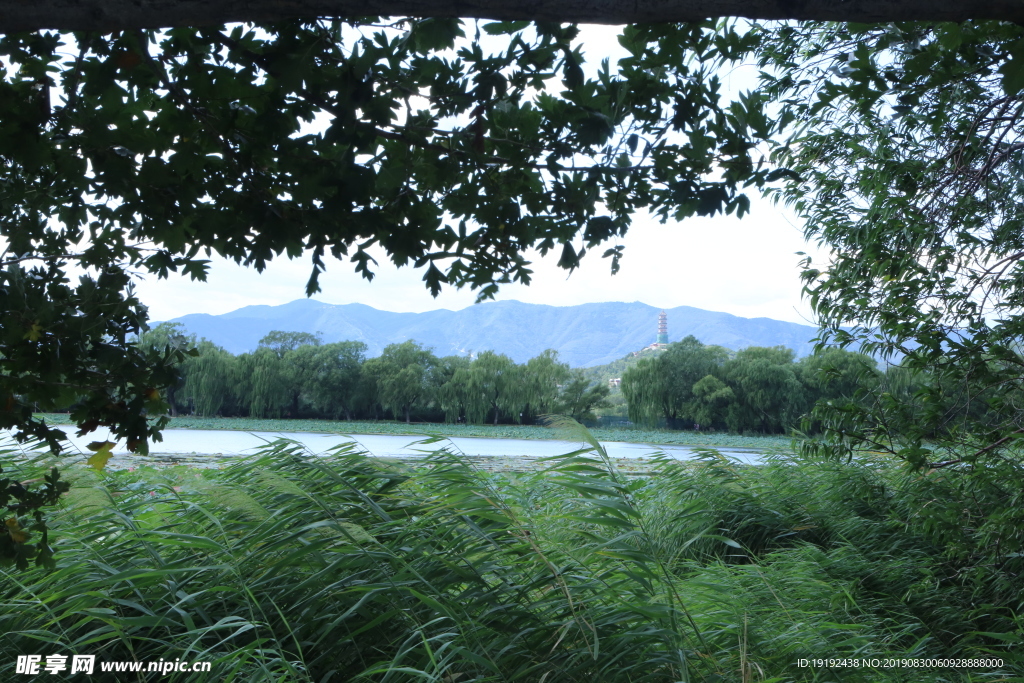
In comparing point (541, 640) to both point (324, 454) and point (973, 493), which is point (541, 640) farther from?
point (973, 493)

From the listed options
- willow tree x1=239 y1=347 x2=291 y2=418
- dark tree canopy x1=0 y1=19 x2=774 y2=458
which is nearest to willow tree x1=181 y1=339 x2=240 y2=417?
willow tree x1=239 y1=347 x2=291 y2=418

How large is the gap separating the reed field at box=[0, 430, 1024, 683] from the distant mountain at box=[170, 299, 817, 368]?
4.35 metres

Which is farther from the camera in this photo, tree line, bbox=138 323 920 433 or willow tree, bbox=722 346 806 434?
willow tree, bbox=722 346 806 434

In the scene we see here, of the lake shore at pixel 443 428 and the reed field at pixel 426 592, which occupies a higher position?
the lake shore at pixel 443 428

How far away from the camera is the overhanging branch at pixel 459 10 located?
3.48 feet

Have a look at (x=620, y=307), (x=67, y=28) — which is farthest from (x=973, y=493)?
(x=620, y=307)

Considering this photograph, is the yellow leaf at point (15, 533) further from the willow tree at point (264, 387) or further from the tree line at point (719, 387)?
the tree line at point (719, 387)

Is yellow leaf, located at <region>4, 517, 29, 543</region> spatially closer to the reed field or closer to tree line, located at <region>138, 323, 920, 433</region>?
the reed field

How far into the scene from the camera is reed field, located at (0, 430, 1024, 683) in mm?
1722

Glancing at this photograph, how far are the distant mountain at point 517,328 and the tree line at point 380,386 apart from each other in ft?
0.84

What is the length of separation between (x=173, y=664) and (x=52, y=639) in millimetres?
387

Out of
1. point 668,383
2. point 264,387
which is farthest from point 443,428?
point 668,383

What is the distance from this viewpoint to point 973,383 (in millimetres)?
2953

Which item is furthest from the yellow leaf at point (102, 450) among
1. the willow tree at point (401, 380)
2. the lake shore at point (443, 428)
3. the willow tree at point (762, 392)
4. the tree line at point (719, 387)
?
the tree line at point (719, 387)
